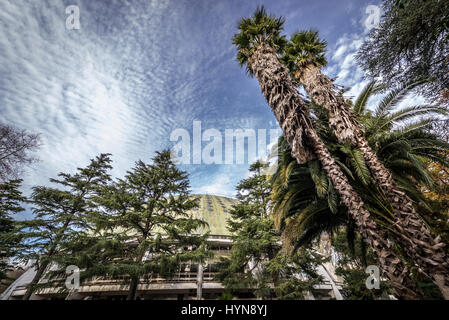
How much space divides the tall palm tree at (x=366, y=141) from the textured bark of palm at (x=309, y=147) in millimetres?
446

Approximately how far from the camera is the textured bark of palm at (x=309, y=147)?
12.3 feet

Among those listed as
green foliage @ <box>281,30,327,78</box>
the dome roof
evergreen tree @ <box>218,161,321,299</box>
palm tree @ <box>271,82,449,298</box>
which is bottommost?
evergreen tree @ <box>218,161,321,299</box>

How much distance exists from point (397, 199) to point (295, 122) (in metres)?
3.34

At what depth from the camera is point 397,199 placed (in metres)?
4.34

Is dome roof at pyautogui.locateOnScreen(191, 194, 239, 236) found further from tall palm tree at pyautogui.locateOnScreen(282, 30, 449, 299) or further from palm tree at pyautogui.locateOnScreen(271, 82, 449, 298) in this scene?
tall palm tree at pyautogui.locateOnScreen(282, 30, 449, 299)

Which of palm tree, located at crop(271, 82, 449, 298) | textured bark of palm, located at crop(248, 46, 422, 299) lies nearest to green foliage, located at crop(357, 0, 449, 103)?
palm tree, located at crop(271, 82, 449, 298)

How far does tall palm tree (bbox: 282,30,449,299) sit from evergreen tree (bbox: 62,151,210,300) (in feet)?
31.2

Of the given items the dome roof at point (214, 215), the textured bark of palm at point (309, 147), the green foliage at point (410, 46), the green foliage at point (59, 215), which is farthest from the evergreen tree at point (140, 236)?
the green foliage at point (410, 46)

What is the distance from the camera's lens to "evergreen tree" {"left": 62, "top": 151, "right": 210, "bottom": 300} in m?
9.66

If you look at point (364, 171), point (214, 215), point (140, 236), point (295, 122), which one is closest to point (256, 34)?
point (295, 122)

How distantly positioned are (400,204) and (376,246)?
1.28m

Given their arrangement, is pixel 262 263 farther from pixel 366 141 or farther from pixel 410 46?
pixel 410 46
